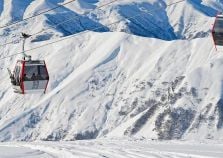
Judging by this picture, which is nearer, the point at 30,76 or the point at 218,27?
the point at 218,27

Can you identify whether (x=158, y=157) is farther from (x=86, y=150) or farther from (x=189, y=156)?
(x=86, y=150)

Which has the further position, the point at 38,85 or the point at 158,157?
the point at 38,85

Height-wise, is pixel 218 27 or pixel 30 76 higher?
pixel 218 27

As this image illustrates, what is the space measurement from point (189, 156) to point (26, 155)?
10134mm

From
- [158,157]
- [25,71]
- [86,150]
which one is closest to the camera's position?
[158,157]

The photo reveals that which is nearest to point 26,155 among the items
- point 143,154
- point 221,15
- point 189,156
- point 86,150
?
point 86,150

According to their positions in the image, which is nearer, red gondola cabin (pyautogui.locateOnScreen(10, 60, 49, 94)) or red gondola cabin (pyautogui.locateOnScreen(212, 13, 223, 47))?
red gondola cabin (pyautogui.locateOnScreen(212, 13, 223, 47))

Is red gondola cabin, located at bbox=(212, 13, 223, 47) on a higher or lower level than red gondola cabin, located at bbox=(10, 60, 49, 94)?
higher

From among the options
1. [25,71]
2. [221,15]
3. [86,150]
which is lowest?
[86,150]

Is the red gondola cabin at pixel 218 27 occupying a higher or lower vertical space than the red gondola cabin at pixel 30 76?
higher

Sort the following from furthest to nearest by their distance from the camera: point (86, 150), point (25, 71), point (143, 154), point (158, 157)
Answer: point (25, 71)
point (86, 150)
point (143, 154)
point (158, 157)

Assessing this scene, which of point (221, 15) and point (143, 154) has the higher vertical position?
point (221, 15)

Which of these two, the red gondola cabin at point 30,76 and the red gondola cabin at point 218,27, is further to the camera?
the red gondola cabin at point 30,76

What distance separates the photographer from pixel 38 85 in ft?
159
